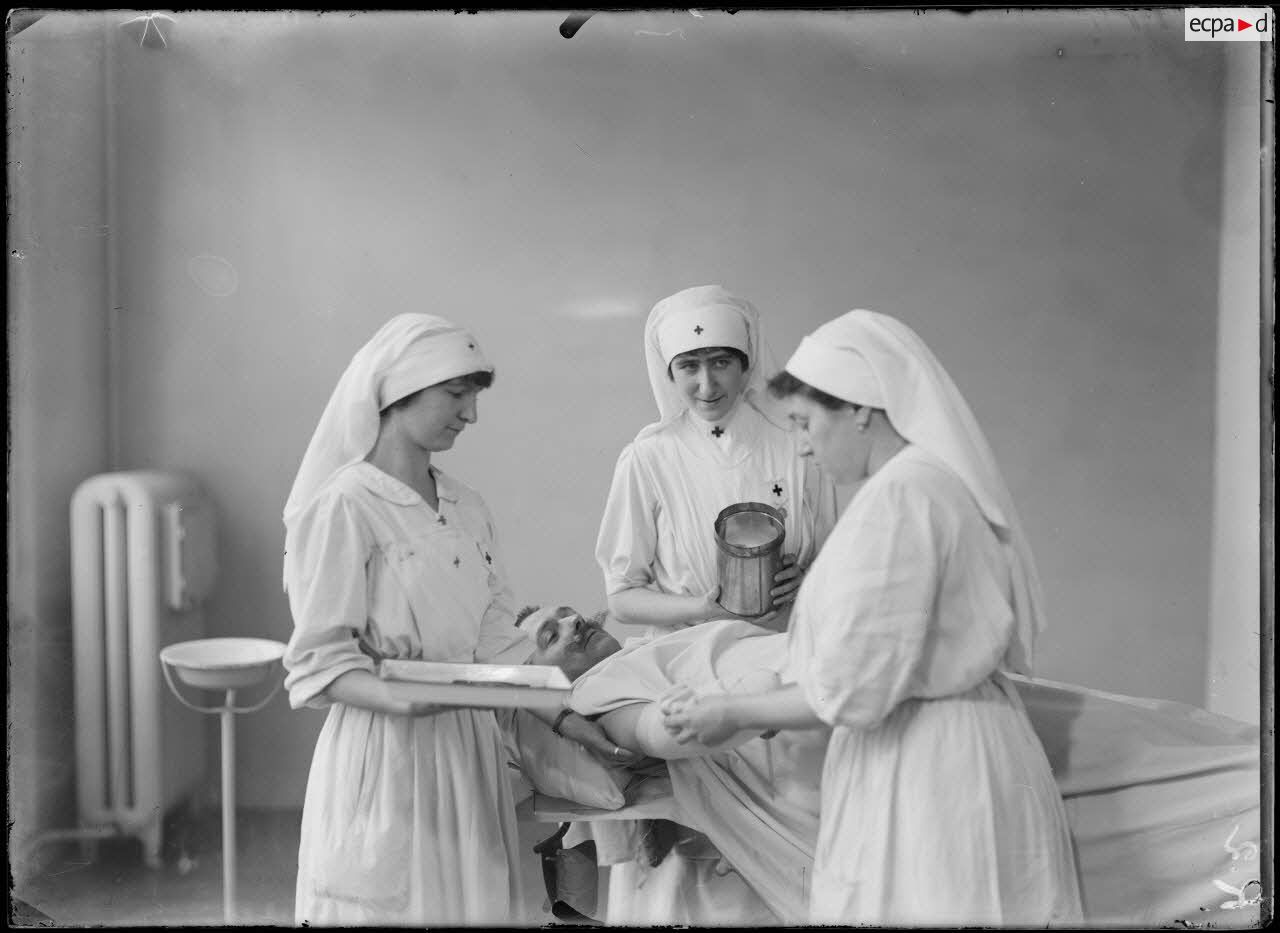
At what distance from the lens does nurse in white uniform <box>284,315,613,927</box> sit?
3021mm

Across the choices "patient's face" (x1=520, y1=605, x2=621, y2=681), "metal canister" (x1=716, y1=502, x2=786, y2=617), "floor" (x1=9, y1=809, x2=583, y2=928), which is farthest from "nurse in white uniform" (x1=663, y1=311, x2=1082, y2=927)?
"floor" (x1=9, y1=809, x2=583, y2=928)

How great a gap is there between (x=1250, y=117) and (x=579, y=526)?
2.07 m

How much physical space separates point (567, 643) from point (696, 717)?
0.47m

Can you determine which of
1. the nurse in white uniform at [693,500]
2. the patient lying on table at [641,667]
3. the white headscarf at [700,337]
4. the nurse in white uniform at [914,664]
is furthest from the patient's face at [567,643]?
the white headscarf at [700,337]

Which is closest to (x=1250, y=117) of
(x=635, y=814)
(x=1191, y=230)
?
(x=1191, y=230)

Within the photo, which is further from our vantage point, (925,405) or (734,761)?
(734,761)

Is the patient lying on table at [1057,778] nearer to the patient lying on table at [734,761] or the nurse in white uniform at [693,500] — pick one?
the patient lying on table at [734,761]

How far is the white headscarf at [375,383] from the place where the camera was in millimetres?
3078

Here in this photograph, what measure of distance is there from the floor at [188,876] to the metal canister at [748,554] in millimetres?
807

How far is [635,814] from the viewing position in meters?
3.18

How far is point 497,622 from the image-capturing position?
128 inches

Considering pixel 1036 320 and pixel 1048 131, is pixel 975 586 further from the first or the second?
pixel 1048 131

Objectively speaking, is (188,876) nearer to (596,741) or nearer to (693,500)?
(596,741)

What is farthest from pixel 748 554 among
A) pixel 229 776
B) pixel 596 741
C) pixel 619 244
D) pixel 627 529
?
pixel 229 776
